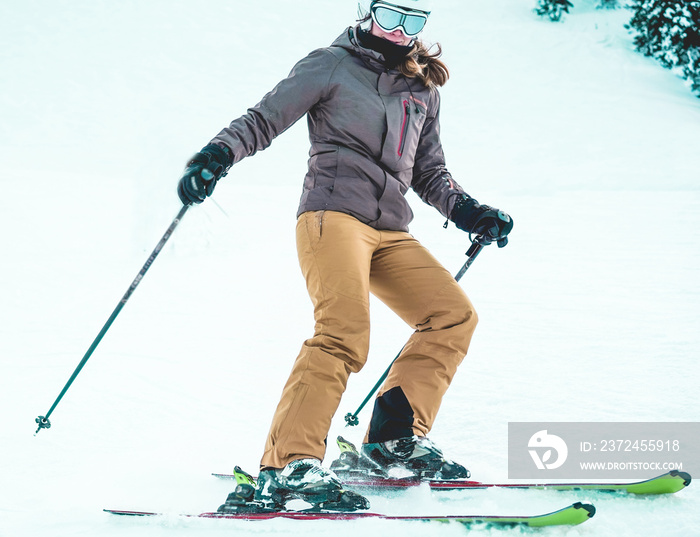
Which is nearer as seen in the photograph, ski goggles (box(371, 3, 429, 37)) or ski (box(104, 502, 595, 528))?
ski (box(104, 502, 595, 528))

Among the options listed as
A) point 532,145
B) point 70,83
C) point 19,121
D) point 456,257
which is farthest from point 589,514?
point 70,83

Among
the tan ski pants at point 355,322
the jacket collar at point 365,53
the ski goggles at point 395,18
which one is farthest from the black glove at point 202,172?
the ski goggles at point 395,18

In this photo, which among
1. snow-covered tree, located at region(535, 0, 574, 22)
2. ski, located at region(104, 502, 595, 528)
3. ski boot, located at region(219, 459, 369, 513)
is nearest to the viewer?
ski, located at region(104, 502, 595, 528)

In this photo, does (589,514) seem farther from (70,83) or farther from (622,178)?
(70,83)

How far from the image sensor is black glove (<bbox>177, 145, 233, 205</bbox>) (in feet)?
7.89

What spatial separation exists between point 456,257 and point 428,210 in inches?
120

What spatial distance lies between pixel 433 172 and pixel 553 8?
23.8m

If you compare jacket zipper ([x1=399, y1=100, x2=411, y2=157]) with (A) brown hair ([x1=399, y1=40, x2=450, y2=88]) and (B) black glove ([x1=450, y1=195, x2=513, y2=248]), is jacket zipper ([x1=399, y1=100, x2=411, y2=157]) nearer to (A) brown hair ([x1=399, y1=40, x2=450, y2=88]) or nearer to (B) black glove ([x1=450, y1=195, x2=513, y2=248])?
(A) brown hair ([x1=399, y1=40, x2=450, y2=88])

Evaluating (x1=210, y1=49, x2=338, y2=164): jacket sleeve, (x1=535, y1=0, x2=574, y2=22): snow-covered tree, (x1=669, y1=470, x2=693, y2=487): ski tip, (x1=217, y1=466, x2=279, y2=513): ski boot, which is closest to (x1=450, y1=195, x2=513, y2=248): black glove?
(x1=210, y1=49, x2=338, y2=164): jacket sleeve

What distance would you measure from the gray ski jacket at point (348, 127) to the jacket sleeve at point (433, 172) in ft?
0.73

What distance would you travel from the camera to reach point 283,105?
2578 millimetres

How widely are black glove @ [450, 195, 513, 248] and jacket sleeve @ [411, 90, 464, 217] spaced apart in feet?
0.24

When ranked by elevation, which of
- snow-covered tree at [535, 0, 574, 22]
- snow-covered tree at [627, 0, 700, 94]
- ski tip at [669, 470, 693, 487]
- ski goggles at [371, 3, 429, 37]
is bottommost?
ski tip at [669, 470, 693, 487]

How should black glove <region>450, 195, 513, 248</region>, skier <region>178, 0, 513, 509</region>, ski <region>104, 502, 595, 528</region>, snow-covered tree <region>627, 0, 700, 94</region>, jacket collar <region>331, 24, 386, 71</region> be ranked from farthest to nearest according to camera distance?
snow-covered tree <region>627, 0, 700, 94</region>
black glove <region>450, 195, 513, 248</region>
jacket collar <region>331, 24, 386, 71</region>
skier <region>178, 0, 513, 509</region>
ski <region>104, 502, 595, 528</region>
